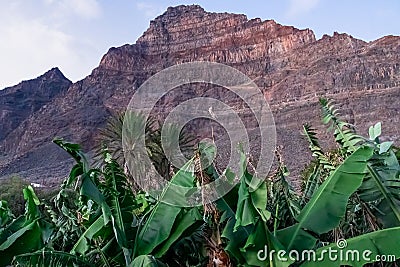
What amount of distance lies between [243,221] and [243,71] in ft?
273

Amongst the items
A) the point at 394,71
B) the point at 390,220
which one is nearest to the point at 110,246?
the point at 390,220

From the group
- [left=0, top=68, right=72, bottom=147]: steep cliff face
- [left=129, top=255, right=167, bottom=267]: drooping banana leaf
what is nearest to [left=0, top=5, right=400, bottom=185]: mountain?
[left=0, top=68, right=72, bottom=147]: steep cliff face

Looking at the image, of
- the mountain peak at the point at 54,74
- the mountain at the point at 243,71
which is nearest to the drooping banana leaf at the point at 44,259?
the mountain at the point at 243,71

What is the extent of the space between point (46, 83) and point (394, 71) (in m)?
70.9

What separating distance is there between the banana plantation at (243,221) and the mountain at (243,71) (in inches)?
1347

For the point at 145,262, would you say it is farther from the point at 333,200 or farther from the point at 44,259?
the point at 333,200

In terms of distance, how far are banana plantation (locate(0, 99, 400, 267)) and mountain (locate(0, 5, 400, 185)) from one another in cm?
3421

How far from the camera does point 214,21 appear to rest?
103812 mm

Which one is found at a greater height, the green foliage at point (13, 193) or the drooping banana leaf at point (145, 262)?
the drooping banana leaf at point (145, 262)

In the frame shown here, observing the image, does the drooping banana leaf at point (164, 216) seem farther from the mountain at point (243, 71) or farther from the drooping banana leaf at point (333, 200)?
the mountain at point (243, 71)

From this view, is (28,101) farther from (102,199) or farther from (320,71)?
(102,199)

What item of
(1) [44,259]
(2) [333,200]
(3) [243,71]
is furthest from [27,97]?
(2) [333,200]

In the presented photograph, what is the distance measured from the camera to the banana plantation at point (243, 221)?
133 inches

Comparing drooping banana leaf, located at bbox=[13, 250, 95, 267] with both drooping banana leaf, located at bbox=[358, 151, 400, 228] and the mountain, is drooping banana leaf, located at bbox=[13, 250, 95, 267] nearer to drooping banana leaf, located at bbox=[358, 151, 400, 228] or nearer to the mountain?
drooping banana leaf, located at bbox=[358, 151, 400, 228]
